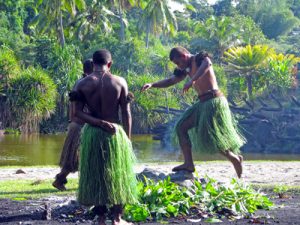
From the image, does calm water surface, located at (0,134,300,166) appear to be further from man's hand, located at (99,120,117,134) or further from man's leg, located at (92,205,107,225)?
man's hand, located at (99,120,117,134)

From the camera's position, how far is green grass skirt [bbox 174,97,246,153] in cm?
809

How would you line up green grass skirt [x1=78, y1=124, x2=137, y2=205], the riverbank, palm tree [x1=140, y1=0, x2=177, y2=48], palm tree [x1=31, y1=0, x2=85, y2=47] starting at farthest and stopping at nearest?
palm tree [x1=140, y1=0, x2=177, y2=48] → palm tree [x1=31, y1=0, x2=85, y2=47] → the riverbank → green grass skirt [x1=78, y1=124, x2=137, y2=205]

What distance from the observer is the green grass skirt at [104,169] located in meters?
5.82

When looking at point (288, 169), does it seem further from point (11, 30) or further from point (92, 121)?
→ point (11, 30)

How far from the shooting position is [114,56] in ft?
137

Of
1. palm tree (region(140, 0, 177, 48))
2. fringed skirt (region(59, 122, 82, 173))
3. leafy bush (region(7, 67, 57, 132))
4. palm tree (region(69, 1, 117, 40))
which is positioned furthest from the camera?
palm tree (region(140, 0, 177, 48))

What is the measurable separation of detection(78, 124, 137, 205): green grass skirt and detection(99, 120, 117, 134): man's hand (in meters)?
0.03

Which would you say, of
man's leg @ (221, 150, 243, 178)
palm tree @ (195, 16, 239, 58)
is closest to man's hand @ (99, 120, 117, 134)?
man's leg @ (221, 150, 243, 178)

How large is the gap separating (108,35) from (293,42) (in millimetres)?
14934

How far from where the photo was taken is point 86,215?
6.55 m

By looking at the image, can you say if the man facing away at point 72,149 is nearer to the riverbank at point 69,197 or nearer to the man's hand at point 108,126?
the riverbank at point 69,197

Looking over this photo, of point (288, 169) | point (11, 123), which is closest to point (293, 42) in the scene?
point (11, 123)

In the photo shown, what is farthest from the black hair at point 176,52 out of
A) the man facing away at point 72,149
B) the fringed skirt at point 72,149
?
the fringed skirt at point 72,149

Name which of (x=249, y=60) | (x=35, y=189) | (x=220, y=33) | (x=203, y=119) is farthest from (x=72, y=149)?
(x=220, y=33)
